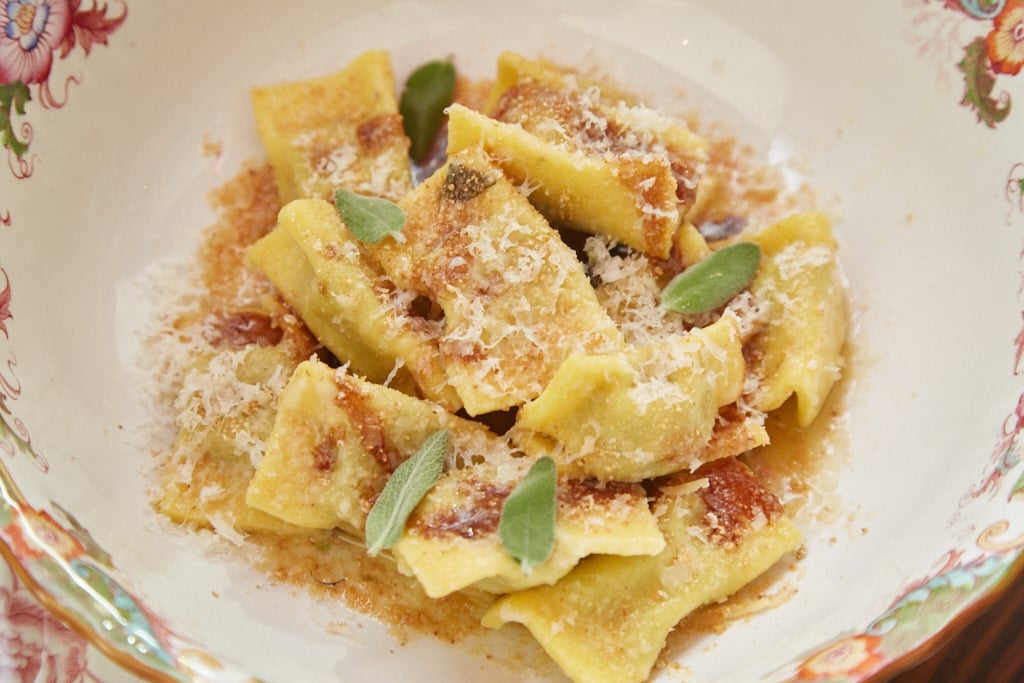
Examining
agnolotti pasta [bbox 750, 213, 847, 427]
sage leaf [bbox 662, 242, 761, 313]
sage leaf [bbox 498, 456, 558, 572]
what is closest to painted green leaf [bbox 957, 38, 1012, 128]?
agnolotti pasta [bbox 750, 213, 847, 427]

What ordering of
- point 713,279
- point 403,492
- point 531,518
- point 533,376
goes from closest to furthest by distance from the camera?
point 531,518 < point 403,492 < point 533,376 < point 713,279

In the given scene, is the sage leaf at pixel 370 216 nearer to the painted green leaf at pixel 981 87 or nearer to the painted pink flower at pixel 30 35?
the painted pink flower at pixel 30 35

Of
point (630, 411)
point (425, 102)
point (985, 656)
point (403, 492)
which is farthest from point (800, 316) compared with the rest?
point (425, 102)

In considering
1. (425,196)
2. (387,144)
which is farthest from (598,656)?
(387,144)

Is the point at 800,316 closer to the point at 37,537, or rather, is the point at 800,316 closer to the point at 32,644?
the point at 37,537

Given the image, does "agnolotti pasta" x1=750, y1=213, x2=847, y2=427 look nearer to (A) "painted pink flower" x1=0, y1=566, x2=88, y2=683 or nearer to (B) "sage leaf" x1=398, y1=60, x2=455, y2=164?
(B) "sage leaf" x1=398, y1=60, x2=455, y2=164
